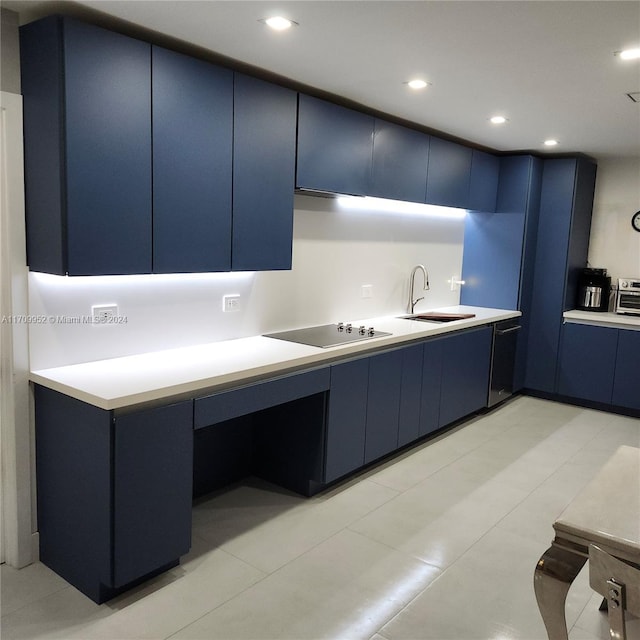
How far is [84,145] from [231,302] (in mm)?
1278

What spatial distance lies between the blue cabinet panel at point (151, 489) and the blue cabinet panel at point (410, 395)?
1.77 metres

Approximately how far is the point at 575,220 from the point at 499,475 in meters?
2.79

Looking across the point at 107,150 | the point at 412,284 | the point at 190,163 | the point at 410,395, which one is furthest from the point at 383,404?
the point at 107,150

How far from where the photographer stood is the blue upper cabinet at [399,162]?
12.9ft

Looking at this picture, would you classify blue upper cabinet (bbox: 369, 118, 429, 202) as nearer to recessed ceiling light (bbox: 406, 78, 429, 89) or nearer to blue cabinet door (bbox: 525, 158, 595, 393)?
recessed ceiling light (bbox: 406, 78, 429, 89)

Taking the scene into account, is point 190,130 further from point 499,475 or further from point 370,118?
point 499,475

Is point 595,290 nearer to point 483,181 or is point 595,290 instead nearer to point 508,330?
point 508,330

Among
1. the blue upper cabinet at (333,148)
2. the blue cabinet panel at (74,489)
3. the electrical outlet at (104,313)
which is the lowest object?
the blue cabinet panel at (74,489)

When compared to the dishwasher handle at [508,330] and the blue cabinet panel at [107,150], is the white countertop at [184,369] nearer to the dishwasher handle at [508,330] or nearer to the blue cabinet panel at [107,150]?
the blue cabinet panel at [107,150]

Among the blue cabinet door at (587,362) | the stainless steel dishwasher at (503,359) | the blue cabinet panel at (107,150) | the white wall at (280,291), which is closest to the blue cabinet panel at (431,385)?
the white wall at (280,291)

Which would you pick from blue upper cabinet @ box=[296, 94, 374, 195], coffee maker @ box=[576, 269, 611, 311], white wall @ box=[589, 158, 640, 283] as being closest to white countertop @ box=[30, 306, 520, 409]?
blue upper cabinet @ box=[296, 94, 374, 195]

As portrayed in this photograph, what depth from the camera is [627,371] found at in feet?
16.9

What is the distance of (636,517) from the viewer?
168 centimetres

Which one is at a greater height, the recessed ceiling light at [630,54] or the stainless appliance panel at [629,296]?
the recessed ceiling light at [630,54]
